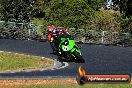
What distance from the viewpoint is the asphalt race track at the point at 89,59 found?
69.7 ft

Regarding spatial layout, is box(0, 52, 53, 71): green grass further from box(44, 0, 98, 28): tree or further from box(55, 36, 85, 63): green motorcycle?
box(44, 0, 98, 28): tree

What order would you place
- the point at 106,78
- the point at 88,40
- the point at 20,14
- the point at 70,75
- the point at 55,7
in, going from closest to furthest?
the point at 106,78 < the point at 70,75 < the point at 88,40 < the point at 20,14 < the point at 55,7

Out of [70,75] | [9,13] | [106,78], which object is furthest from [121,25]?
[106,78]

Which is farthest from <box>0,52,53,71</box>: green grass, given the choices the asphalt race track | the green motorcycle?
the green motorcycle

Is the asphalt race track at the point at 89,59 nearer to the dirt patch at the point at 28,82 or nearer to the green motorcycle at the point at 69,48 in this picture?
the dirt patch at the point at 28,82

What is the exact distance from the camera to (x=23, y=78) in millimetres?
18859

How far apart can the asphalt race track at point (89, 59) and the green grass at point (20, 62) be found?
1.65m

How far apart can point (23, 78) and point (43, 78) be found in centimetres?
100

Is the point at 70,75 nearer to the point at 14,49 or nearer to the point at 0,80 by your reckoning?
the point at 0,80

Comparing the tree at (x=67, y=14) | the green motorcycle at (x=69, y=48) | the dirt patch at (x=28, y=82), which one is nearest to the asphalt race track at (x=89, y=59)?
the dirt patch at (x=28, y=82)

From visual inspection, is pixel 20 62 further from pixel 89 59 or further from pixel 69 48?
pixel 69 48

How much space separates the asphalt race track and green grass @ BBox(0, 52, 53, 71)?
1648 millimetres

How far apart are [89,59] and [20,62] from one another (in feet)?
17.0

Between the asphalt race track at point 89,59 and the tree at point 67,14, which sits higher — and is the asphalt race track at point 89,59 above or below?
above
